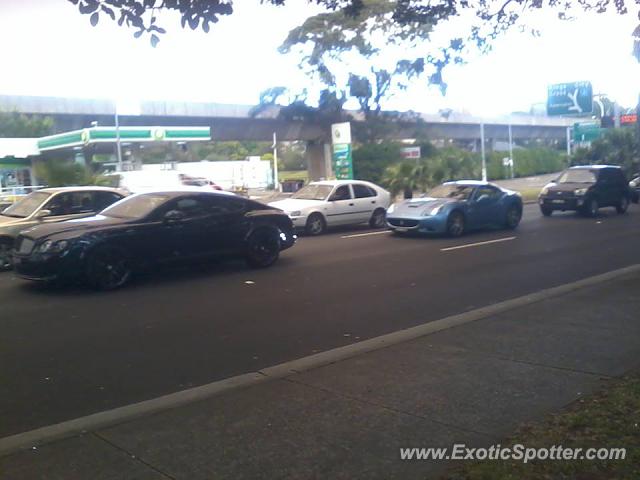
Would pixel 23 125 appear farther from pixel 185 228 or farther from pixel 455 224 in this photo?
pixel 185 228

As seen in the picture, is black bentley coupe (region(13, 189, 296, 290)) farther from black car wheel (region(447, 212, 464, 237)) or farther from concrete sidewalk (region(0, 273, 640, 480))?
black car wheel (region(447, 212, 464, 237))

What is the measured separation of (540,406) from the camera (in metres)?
5.09

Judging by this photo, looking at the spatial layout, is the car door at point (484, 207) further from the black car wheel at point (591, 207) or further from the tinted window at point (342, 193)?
the black car wheel at point (591, 207)

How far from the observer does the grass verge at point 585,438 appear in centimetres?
390

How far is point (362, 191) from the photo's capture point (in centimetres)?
2011

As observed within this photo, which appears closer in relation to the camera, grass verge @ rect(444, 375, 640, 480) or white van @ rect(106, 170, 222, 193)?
grass verge @ rect(444, 375, 640, 480)

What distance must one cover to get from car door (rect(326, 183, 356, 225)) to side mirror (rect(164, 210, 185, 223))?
26.3ft

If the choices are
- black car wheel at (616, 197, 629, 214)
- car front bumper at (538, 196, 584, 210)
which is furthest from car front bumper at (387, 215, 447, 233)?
black car wheel at (616, 197, 629, 214)

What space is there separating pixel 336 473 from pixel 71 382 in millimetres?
2970

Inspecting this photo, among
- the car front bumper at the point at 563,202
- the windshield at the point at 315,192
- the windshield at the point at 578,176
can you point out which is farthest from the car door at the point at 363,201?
the windshield at the point at 578,176

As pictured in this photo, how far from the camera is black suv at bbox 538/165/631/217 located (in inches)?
871

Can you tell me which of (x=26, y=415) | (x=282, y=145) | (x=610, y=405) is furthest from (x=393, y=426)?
(x=282, y=145)

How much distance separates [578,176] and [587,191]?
125cm

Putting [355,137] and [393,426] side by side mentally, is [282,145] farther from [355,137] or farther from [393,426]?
[393,426]
